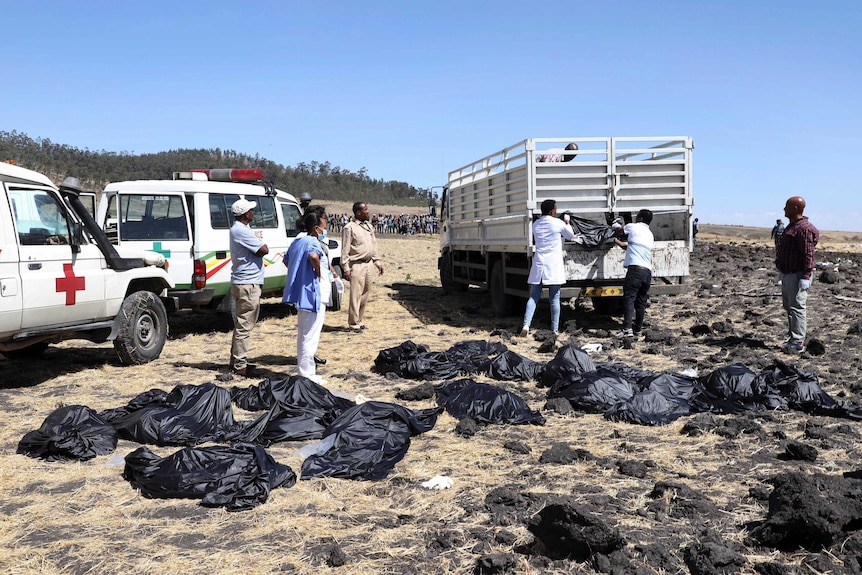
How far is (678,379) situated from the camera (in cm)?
633

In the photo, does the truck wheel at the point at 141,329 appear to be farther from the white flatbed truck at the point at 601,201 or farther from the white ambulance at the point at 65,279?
the white flatbed truck at the point at 601,201

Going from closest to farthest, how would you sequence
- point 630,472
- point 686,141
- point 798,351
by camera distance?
point 630,472 < point 798,351 < point 686,141

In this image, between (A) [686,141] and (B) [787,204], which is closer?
(B) [787,204]

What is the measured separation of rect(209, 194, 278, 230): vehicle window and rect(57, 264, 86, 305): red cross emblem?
2776 millimetres

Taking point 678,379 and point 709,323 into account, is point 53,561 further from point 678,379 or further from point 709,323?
point 709,323

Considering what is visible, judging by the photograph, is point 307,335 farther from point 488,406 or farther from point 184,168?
point 184,168

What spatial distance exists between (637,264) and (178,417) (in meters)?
6.01

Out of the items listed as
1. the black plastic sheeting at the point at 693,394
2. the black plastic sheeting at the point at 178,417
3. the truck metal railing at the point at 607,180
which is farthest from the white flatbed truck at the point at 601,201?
the black plastic sheeting at the point at 178,417

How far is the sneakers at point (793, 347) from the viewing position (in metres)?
8.20

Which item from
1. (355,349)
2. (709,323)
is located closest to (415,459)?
(355,349)

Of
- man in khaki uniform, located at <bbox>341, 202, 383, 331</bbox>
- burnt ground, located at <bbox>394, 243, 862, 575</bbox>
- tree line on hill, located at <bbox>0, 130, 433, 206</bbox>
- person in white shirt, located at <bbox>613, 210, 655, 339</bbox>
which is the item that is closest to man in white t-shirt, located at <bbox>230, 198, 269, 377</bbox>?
burnt ground, located at <bbox>394, 243, 862, 575</bbox>

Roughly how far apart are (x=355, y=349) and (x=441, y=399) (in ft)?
9.24

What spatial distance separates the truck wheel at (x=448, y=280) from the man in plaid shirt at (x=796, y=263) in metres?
7.46

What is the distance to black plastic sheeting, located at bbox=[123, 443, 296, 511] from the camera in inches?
159
